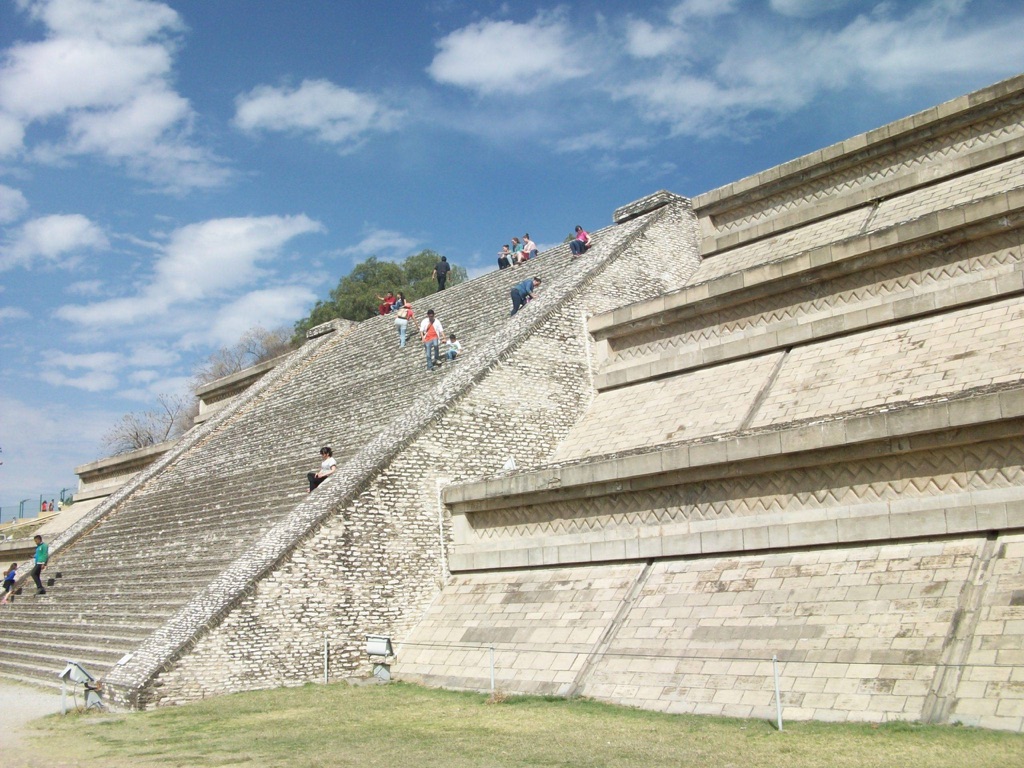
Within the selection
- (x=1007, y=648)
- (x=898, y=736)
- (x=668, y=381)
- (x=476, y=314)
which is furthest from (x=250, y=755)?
(x=476, y=314)

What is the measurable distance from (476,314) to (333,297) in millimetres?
26295

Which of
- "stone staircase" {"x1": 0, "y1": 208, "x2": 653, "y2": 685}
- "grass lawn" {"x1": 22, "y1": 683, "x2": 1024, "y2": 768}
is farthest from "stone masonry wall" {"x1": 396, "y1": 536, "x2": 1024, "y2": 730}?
"stone staircase" {"x1": 0, "y1": 208, "x2": 653, "y2": 685}

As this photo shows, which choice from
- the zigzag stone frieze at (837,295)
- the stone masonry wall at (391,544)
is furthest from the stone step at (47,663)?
the zigzag stone frieze at (837,295)

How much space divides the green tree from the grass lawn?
105ft

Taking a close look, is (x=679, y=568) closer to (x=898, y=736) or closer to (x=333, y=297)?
(x=898, y=736)

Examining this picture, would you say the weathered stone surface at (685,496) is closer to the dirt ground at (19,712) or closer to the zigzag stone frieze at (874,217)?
the zigzag stone frieze at (874,217)

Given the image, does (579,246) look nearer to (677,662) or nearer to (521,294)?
(521,294)

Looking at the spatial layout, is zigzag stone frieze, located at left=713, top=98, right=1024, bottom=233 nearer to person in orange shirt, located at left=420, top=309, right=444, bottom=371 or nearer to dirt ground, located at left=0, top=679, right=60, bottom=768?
person in orange shirt, located at left=420, top=309, right=444, bottom=371

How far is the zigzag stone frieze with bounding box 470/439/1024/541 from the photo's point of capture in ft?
24.4

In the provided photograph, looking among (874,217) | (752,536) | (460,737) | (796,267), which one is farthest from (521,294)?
(460,737)

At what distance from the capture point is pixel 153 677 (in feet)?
30.6

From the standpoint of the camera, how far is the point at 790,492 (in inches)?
339

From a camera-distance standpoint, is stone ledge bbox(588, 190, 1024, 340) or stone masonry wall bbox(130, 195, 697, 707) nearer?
stone masonry wall bbox(130, 195, 697, 707)

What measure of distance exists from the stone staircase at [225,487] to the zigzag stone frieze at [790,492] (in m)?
2.89
